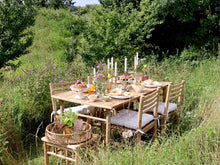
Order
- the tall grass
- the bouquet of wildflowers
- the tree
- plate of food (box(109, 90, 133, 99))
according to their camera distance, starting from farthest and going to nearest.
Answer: the tree
the bouquet of wildflowers
plate of food (box(109, 90, 133, 99))
the tall grass

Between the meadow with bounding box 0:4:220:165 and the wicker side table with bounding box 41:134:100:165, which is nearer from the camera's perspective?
the meadow with bounding box 0:4:220:165

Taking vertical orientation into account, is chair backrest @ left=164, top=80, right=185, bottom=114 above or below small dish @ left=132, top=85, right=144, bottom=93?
below

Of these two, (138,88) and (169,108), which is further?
(169,108)

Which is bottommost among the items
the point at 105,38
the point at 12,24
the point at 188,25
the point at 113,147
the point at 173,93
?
the point at 113,147

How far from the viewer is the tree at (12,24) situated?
4.98 meters

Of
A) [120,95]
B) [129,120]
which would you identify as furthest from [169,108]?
[120,95]

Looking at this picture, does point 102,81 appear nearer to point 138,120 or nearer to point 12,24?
point 138,120

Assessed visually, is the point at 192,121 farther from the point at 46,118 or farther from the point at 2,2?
the point at 2,2

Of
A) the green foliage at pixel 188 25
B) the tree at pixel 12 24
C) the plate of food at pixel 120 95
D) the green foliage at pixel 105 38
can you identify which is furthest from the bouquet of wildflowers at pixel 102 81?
the green foliage at pixel 188 25

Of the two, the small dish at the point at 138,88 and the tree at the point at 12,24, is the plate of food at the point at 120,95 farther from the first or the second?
the tree at the point at 12,24

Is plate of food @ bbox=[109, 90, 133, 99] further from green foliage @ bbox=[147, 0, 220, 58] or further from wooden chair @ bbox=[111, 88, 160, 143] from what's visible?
green foliage @ bbox=[147, 0, 220, 58]

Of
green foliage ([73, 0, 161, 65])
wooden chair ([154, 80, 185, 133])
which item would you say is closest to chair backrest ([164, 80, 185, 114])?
wooden chair ([154, 80, 185, 133])

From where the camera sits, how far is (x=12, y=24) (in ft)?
16.6

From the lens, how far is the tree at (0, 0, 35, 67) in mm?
4984
